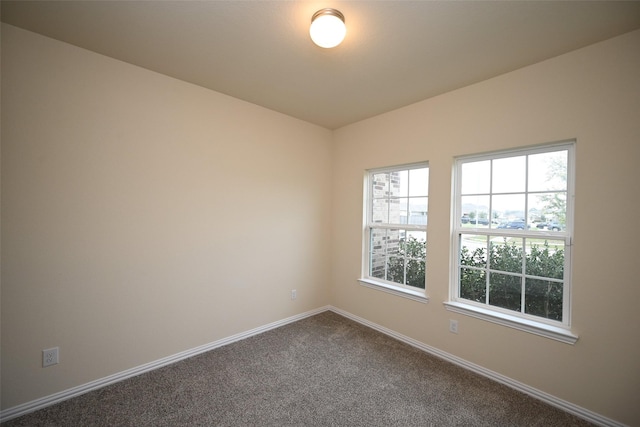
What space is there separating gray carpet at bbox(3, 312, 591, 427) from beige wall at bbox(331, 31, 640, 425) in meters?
0.26

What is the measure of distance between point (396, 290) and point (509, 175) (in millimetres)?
1613

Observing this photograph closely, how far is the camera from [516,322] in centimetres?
215

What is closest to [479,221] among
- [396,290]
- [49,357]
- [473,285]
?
[473,285]

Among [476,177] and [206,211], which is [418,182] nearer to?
[476,177]

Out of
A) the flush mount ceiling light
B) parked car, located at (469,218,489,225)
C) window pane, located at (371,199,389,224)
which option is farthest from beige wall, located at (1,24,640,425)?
the flush mount ceiling light

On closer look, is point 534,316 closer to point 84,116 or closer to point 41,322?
point 41,322

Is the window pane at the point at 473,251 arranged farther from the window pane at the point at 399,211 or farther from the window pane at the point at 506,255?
the window pane at the point at 399,211

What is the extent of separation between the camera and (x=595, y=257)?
6.10 ft

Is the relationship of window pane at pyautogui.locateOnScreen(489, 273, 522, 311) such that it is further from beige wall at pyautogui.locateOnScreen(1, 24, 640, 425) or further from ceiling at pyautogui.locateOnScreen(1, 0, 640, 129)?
ceiling at pyautogui.locateOnScreen(1, 0, 640, 129)

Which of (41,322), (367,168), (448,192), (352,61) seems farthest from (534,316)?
(41,322)

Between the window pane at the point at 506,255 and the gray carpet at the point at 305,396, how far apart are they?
0.98 metres

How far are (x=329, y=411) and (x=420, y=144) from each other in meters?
2.57

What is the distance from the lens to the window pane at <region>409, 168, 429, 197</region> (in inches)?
115

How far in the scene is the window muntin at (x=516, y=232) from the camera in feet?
6.82
